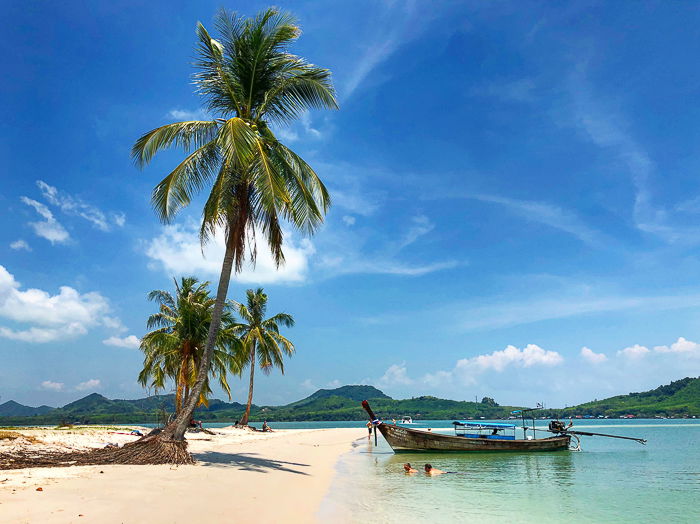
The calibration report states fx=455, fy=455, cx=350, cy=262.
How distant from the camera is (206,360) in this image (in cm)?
1400

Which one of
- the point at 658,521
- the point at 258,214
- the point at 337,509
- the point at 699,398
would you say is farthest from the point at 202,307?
the point at 699,398

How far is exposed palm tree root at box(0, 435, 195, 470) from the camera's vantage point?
11250 millimetres

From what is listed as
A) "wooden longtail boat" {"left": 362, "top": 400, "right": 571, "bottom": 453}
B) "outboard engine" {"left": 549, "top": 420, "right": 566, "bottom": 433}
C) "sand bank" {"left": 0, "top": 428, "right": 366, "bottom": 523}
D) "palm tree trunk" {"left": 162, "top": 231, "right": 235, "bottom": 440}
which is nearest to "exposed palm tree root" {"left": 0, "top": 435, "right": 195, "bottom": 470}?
"palm tree trunk" {"left": 162, "top": 231, "right": 235, "bottom": 440}

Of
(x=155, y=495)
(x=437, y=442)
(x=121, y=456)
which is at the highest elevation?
(x=121, y=456)

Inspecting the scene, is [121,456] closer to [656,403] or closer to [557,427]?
[557,427]

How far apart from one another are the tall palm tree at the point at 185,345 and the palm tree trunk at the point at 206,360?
981 centimetres

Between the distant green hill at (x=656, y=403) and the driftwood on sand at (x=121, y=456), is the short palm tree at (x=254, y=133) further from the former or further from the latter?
the distant green hill at (x=656, y=403)

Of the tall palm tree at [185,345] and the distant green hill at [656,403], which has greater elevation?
the tall palm tree at [185,345]

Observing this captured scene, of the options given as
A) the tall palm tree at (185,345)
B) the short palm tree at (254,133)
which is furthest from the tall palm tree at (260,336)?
the short palm tree at (254,133)

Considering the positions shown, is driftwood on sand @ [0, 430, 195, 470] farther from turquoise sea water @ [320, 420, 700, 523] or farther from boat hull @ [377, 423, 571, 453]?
boat hull @ [377, 423, 571, 453]

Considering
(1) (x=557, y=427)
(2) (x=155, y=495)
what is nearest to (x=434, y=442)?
(1) (x=557, y=427)

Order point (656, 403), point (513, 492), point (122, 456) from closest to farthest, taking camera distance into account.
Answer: point (122, 456)
point (513, 492)
point (656, 403)

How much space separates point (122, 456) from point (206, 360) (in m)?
3.30

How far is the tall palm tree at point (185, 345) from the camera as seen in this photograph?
26484mm
